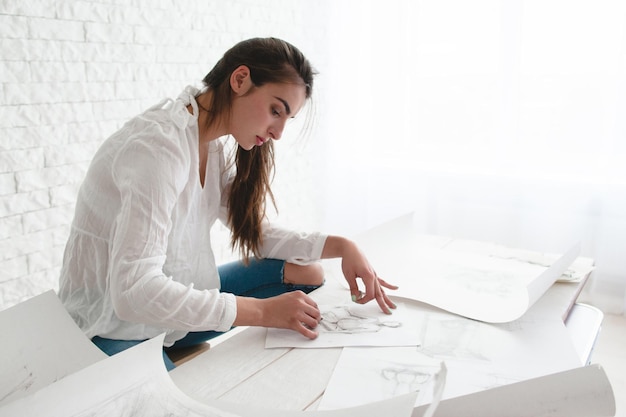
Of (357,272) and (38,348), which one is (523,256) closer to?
(357,272)

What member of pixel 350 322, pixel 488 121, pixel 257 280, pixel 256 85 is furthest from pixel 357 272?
pixel 488 121

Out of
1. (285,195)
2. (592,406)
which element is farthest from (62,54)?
(592,406)

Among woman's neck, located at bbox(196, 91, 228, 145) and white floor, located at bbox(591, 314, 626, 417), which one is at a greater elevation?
woman's neck, located at bbox(196, 91, 228, 145)

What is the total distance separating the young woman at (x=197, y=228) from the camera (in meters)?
0.92

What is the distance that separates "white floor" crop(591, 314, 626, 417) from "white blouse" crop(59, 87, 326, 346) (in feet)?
3.57

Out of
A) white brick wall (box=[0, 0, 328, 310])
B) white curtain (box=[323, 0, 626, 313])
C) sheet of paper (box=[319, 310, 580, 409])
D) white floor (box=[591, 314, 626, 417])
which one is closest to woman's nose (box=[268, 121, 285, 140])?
sheet of paper (box=[319, 310, 580, 409])

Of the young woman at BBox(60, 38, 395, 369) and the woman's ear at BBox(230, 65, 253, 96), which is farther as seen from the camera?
the woman's ear at BBox(230, 65, 253, 96)

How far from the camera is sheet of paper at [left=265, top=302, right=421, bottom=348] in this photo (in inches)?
35.5

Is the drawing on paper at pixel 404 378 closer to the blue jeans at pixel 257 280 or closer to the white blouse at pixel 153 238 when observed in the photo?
the white blouse at pixel 153 238

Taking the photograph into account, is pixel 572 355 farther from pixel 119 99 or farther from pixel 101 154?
pixel 119 99

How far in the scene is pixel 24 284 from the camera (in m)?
1.69

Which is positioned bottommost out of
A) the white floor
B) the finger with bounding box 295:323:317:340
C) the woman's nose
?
the white floor

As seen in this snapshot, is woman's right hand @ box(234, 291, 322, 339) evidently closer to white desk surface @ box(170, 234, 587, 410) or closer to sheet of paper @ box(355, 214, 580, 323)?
white desk surface @ box(170, 234, 587, 410)

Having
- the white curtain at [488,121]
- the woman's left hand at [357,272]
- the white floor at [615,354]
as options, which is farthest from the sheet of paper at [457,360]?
the white curtain at [488,121]
